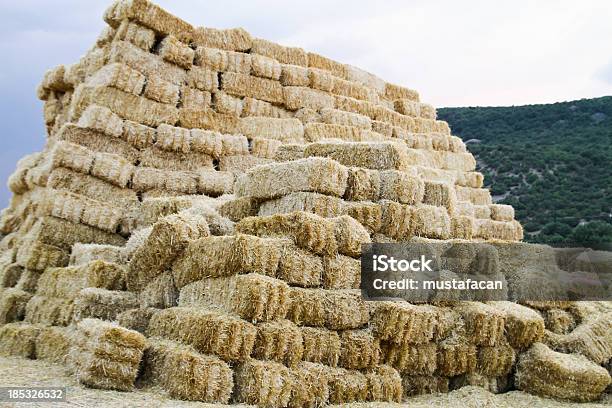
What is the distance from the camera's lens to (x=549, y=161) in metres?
34.2

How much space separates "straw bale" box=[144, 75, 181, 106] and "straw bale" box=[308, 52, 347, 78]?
3823mm

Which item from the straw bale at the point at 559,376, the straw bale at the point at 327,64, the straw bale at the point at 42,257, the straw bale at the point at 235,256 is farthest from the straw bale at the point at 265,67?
the straw bale at the point at 559,376

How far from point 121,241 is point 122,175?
3.93ft

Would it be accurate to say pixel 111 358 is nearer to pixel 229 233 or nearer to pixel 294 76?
pixel 229 233

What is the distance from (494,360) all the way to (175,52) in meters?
8.37

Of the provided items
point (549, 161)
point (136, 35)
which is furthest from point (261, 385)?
point (549, 161)

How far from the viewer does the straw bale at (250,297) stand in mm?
6512

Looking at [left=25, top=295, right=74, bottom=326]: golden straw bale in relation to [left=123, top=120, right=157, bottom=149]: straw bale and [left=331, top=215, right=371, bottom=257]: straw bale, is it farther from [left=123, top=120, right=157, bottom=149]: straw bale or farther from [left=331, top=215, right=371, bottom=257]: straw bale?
[left=331, top=215, right=371, bottom=257]: straw bale

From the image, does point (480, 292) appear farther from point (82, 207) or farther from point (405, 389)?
point (82, 207)

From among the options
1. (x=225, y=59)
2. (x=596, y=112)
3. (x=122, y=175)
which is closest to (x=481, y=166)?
(x=596, y=112)

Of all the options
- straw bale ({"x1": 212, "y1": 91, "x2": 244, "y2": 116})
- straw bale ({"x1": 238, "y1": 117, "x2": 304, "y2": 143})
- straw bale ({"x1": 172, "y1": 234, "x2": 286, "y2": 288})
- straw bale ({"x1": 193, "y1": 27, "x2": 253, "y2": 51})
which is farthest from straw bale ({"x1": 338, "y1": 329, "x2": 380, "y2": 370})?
straw bale ({"x1": 193, "y1": 27, "x2": 253, "y2": 51})

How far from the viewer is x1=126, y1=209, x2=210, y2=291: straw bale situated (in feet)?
25.6

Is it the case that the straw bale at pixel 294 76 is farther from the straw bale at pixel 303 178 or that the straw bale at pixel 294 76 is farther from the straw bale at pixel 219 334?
the straw bale at pixel 219 334

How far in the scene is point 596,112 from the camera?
41.0 meters
